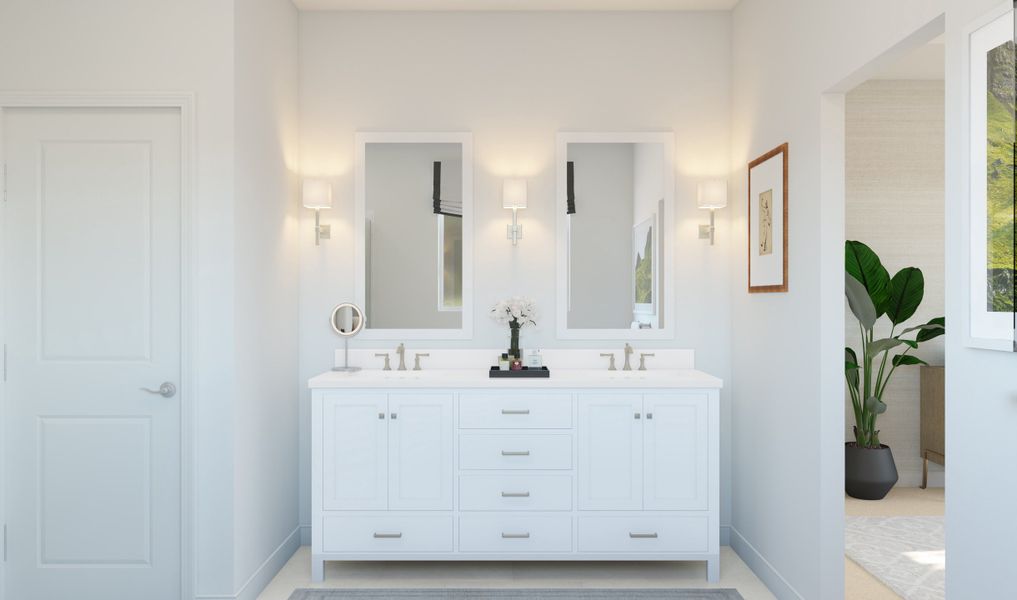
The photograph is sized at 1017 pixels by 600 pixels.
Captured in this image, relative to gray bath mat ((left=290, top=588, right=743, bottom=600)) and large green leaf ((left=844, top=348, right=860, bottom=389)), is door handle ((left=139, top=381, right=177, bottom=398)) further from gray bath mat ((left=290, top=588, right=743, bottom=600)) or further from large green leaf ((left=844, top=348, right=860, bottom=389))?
large green leaf ((left=844, top=348, right=860, bottom=389))

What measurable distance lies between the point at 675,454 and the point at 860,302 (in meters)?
1.80

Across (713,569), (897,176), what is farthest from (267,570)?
(897,176)

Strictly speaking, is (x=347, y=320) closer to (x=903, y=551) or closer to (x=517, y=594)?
(x=517, y=594)

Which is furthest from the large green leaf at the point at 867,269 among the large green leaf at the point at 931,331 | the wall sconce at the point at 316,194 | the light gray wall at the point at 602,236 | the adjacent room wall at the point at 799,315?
the wall sconce at the point at 316,194

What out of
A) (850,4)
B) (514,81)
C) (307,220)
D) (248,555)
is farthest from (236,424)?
(850,4)

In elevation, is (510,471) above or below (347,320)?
below

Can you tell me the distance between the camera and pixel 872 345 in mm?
4051

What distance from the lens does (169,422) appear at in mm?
2729

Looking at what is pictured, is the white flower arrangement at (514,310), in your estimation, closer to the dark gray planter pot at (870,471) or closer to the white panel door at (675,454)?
the white panel door at (675,454)

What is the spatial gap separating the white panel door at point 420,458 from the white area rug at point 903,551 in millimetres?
2157

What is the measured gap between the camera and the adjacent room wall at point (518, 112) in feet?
11.7

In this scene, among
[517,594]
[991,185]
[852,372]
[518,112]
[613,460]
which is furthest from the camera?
[852,372]

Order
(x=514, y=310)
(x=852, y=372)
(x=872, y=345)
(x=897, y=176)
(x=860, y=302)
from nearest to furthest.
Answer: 1. (x=514, y=310)
2. (x=860, y=302)
3. (x=872, y=345)
4. (x=852, y=372)
5. (x=897, y=176)

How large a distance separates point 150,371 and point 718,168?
3.03 m
